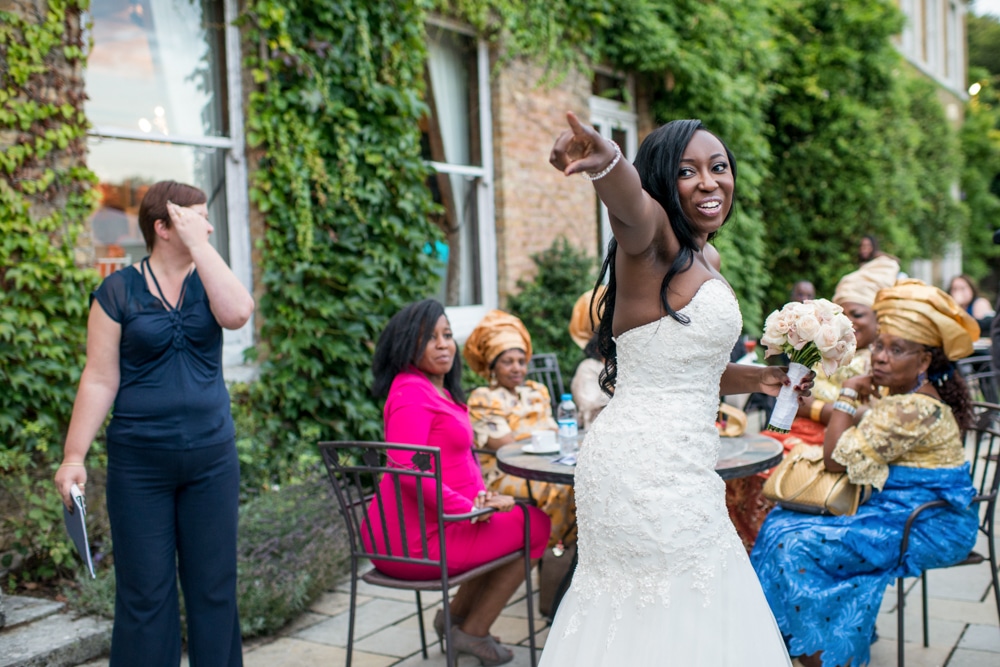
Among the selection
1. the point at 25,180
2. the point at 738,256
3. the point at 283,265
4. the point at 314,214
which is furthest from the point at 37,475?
the point at 738,256

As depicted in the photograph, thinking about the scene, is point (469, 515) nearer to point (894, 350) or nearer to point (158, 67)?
point (894, 350)

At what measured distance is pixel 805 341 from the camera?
7.50 feet

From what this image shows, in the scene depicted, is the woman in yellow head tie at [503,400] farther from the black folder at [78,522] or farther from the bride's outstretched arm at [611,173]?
the bride's outstretched arm at [611,173]

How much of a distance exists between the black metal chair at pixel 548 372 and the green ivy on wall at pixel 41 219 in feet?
9.07

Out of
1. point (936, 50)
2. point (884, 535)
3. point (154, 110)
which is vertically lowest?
point (884, 535)

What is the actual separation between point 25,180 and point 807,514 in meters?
4.10

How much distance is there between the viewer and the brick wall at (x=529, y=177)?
25.9ft

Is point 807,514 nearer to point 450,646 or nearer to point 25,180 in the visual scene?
point 450,646

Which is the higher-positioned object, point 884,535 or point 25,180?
point 25,180

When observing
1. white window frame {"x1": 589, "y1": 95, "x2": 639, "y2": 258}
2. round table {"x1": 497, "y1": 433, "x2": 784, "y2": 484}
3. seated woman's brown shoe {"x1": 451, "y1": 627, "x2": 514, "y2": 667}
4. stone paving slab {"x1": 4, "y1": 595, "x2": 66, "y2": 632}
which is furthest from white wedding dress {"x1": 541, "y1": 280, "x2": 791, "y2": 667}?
white window frame {"x1": 589, "y1": 95, "x2": 639, "y2": 258}

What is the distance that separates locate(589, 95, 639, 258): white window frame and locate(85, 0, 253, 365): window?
13.8 ft

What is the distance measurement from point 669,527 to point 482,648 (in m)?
1.84

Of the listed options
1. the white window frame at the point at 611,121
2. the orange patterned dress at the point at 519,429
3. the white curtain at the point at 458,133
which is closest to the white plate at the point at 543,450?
the orange patterned dress at the point at 519,429

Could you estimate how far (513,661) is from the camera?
385cm
